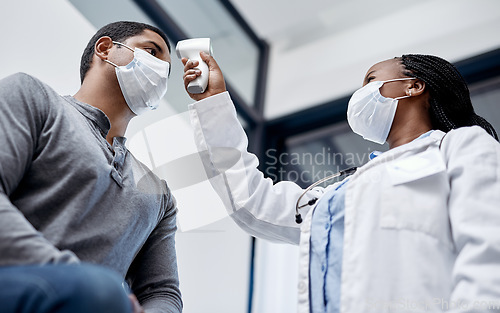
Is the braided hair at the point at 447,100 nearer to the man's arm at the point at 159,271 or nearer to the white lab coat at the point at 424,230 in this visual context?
the white lab coat at the point at 424,230

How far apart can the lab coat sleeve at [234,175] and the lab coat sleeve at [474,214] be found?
0.47 meters

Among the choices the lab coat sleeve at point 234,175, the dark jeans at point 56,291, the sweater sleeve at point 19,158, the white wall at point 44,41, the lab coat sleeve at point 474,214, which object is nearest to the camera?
the dark jeans at point 56,291

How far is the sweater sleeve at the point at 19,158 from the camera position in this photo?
0.87m

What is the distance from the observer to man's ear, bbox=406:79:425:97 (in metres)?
1.59

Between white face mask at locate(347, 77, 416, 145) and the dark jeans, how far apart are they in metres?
1.08

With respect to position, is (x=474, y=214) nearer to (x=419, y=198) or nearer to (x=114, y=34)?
(x=419, y=198)

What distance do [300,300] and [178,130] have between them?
121 cm

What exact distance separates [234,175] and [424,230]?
548 millimetres

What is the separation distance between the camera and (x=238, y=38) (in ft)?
11.6

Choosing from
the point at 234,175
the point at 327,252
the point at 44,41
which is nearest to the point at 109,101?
the point at 234,175

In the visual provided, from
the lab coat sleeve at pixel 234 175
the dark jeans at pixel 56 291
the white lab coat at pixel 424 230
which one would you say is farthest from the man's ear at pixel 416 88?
the dark jeans at pixel 56 291

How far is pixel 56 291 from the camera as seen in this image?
69 cm

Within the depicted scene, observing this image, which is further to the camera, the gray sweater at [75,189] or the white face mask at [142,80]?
the white face mask at [142,80]

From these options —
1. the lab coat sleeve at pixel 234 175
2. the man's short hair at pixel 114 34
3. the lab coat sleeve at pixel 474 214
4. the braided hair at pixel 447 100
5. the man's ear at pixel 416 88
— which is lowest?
the braided hair at pixel 447 100
